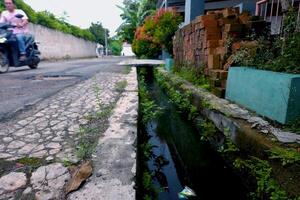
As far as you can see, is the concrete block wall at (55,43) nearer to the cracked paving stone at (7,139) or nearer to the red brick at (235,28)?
the red brick at (235,28)

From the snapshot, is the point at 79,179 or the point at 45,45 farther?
the point at 45,45

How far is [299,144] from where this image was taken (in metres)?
1.71

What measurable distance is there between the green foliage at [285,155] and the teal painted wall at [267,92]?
0.49 m

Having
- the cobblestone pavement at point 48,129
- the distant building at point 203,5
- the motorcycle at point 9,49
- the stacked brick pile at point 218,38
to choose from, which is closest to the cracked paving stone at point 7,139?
the cobblestone pavement at point 48,129

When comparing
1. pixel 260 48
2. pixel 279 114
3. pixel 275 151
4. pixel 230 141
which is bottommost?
pixel 230 141

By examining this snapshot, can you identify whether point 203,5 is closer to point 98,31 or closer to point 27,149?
point 27,149

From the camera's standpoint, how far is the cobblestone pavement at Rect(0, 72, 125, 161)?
1.79 m

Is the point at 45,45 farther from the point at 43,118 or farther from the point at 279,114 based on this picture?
the point at 279,114

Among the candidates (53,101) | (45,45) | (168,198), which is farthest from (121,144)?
(45,45)

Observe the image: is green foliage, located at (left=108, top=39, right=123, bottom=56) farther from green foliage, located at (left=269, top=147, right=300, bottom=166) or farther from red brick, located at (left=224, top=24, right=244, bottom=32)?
green foliage, located at (left=269, top=147, right=300, bottom=166)

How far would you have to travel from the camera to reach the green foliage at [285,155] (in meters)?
1.52

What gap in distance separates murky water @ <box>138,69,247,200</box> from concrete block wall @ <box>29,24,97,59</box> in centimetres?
1326

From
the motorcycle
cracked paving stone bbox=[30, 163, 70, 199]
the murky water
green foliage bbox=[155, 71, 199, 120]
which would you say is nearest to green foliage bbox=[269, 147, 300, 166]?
the murky water

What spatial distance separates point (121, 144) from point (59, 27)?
19.5m
